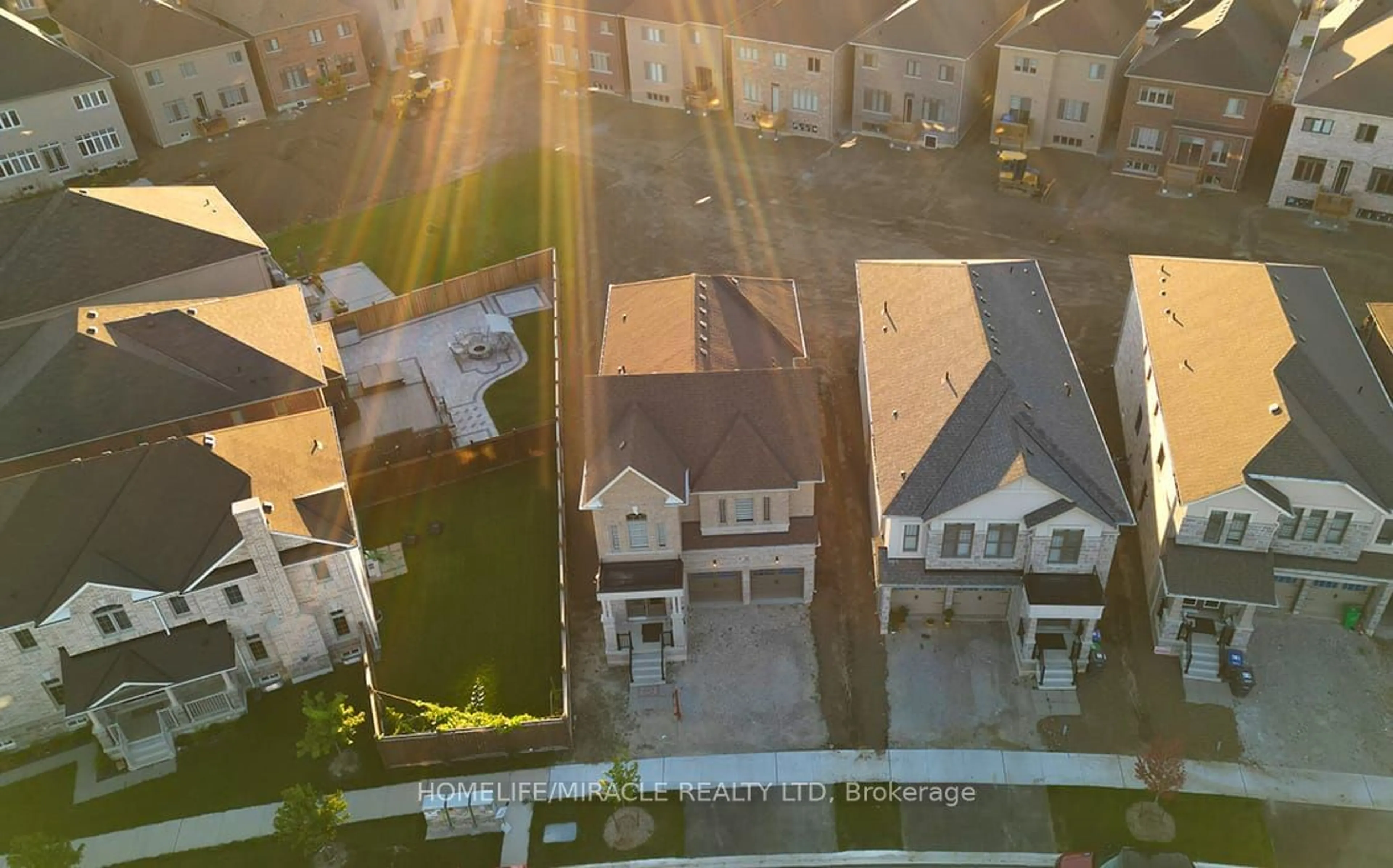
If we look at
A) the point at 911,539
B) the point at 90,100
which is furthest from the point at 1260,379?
the point at 90,100

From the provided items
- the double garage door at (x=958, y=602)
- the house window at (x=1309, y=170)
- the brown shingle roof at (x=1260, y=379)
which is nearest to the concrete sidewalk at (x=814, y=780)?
the double garage door at (x=958, y=602)

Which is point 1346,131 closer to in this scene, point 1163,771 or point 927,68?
point 927,68

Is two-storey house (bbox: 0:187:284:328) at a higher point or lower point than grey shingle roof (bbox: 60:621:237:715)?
higher

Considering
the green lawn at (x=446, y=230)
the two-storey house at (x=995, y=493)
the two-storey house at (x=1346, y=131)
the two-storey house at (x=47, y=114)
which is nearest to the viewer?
the two-storey house at (x=995, y=493)

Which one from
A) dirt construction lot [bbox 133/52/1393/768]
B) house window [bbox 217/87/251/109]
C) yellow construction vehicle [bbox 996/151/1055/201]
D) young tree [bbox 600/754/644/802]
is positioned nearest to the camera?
young tree [bbox 600/754/644/802]

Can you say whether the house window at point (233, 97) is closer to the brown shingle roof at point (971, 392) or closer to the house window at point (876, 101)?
the house window at point (876, 101)

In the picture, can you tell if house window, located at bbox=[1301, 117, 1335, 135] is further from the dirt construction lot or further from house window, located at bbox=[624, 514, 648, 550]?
house window, located at bbox=[624, 514, 648, 550]

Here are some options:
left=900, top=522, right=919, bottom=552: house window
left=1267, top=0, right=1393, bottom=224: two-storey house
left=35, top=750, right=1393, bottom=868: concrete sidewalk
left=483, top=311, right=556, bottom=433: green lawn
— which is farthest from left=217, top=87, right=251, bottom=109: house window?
left=1267, top=0, right=1393, bottom=224: two-storey house
